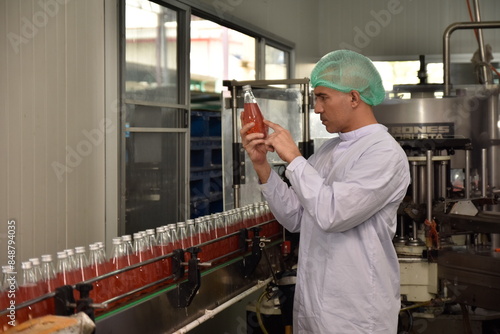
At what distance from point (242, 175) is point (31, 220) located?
3.95ft

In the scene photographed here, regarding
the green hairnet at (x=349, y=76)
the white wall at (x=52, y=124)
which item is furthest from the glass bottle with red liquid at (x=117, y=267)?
the white wall at (x=52, y=124)

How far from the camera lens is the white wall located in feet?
9.10

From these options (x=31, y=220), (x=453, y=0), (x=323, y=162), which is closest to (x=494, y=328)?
(x=323, y=162)

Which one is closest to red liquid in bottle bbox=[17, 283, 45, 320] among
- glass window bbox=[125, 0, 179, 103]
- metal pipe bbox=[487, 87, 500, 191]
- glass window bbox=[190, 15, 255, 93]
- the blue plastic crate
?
glass window bbox=[125, 0, 179, 103]

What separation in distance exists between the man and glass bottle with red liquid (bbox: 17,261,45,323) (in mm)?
676

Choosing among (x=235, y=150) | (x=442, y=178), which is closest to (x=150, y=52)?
(x=235, y=150)

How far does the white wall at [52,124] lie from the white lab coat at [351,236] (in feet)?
Result: 5.11

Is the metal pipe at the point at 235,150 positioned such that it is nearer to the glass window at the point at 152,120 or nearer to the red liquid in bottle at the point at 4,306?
the glass window at the point at 152,120

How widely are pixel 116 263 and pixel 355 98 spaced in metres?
0.82

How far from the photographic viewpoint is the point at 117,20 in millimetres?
3461

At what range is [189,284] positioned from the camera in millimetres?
1857

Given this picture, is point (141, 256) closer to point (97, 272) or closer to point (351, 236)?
point (97, 272)

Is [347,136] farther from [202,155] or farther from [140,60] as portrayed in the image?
[202,155]

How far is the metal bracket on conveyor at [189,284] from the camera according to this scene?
6.01ft
